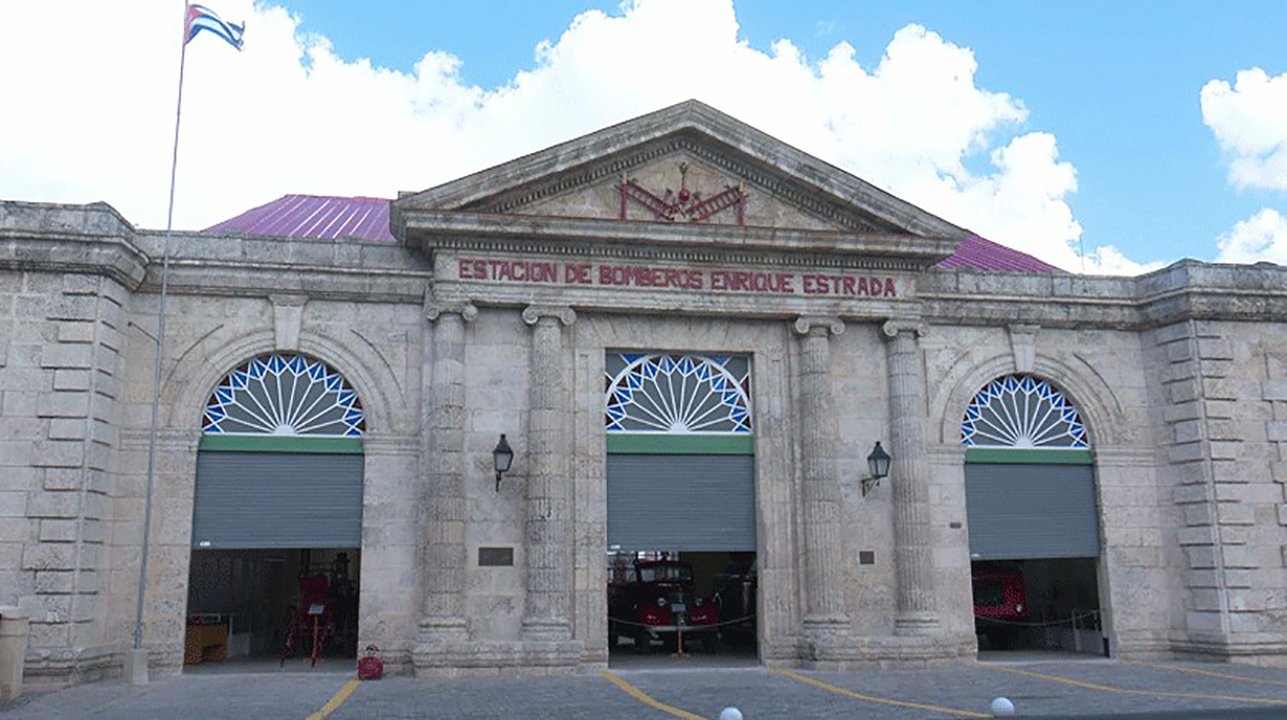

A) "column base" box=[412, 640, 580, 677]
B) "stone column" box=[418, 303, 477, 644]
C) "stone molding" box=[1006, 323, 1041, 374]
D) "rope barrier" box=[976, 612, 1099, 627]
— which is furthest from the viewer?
"rope barrier" box=[976, 612, 1099, 627]

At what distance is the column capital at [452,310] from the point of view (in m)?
18.2

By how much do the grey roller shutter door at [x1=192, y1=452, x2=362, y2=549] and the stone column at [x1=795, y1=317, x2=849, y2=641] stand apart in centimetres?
731

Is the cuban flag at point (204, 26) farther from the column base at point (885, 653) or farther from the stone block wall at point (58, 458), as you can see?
the column base at point (885, 653)

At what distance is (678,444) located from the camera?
1898cm

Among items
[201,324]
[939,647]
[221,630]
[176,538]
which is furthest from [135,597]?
[939,647]

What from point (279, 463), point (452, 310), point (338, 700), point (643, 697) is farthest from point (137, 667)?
point (643, 697)

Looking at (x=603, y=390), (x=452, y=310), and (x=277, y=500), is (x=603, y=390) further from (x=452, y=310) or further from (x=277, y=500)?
(x=277, y=500)

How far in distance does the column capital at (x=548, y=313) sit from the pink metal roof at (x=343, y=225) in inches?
190

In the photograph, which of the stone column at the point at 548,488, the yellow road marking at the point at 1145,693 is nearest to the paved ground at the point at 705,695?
the yellow road marking at the point at 1145,693

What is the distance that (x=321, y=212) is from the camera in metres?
25.6

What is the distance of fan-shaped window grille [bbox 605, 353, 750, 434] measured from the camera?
18984mm

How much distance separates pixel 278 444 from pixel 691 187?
26.4 feet

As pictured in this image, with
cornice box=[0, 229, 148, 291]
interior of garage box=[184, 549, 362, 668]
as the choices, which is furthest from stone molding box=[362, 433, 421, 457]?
cornice box=[0, 229, 148, 291]

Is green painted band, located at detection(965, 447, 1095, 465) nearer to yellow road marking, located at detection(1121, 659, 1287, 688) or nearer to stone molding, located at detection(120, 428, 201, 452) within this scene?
yellow road marking, located at detection(1121, 659, 1287, 688)
